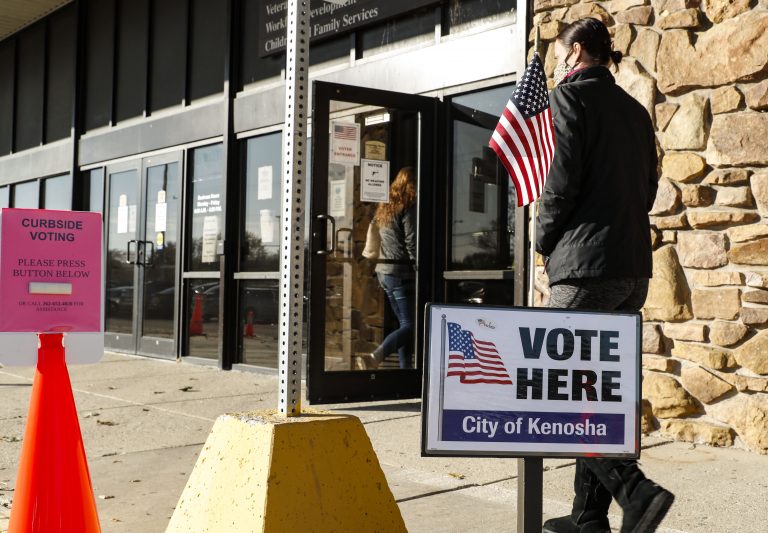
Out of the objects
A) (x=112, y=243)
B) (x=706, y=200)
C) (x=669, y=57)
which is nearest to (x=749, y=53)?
(x=669, y=57)

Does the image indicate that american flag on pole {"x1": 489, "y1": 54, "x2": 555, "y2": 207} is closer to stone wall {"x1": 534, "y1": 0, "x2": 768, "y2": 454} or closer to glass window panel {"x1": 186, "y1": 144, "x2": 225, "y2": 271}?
stone wall {"x1": 534, "y1": 0, "x2": 768, "y2": 454}

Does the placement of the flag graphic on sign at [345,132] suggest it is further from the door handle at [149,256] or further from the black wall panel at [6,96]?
the black wall panel at [6,96]

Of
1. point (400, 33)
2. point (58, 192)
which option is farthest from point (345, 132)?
point (58, 192)

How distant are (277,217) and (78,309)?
556 centimetres

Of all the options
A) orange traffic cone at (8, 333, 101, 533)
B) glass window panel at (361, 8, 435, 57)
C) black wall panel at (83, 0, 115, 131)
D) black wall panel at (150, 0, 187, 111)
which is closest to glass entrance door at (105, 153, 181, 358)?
black wall panel at (150, 0, 187, 111)

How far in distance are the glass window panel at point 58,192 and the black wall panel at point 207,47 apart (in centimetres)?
317

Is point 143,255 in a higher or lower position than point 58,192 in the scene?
lower

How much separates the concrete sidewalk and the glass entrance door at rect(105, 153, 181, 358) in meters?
2.97

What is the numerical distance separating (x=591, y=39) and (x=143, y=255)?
840 cm

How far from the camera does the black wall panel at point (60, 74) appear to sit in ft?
41.2

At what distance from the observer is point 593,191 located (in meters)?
3.37

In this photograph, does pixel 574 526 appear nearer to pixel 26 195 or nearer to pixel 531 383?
pixel 531 383

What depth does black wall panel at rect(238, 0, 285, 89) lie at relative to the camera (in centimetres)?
934

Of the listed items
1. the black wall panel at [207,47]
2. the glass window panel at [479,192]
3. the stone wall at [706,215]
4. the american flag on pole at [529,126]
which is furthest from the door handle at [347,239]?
the black wall panel at [207,47]
